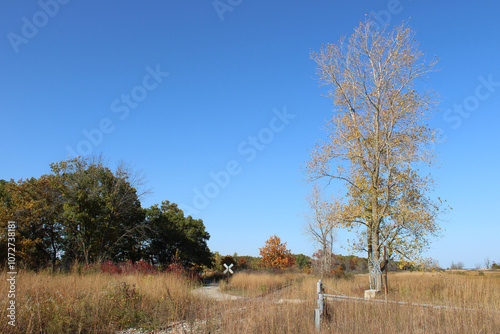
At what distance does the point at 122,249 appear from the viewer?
110 feet

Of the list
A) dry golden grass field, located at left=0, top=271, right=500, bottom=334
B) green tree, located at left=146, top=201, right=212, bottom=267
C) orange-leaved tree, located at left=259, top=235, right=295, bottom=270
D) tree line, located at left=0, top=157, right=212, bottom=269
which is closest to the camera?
dry golden grass field, located at left=0, top=271, right=500, bottom=334

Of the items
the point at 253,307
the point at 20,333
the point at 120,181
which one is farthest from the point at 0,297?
the point at 120,181

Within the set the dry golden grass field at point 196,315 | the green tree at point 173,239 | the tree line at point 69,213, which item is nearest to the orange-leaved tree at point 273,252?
the green tree at point 173,239

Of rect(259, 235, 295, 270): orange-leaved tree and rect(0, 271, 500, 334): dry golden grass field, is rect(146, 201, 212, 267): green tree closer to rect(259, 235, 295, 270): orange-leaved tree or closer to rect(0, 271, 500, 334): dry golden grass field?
rect(259, 235, 295, 270): orange-leaved tree

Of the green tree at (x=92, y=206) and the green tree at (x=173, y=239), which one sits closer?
the green tree at (x=92, y=206)

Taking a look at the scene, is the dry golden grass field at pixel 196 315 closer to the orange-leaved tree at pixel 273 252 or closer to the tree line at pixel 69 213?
the tree line at pixel 69 213

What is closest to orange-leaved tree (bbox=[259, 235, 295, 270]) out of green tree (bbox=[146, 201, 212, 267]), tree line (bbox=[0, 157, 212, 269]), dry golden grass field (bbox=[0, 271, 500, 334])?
green tree (bbox=[146, 201, 212, 267])

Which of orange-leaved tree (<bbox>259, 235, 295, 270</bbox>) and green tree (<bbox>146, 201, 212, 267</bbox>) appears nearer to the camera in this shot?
green tree (<bbox>146, 201, 212, 267</bbox>)

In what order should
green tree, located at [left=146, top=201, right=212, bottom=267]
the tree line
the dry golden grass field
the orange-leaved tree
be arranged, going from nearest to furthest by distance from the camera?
the dry golden grass field
the tree line
green tree, located at [left=146, top=201, right=212, bottom=267]
the orange-leaved tree

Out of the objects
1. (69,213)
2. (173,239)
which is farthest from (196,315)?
(173,239)

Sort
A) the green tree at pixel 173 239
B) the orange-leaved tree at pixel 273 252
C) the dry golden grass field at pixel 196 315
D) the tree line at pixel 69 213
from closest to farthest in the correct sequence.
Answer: the dry golden grass field at pixel 196 315 < the tree line at pixel 69 213 < the green tree at pixel 173 239 < the orange-leaved tree at pixel 273 252

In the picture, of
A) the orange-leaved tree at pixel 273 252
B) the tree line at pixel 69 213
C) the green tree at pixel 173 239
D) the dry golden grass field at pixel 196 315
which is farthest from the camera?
the orange-leaved tree at pixel 273 252

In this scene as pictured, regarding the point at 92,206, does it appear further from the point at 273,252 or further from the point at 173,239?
the point at 273,252

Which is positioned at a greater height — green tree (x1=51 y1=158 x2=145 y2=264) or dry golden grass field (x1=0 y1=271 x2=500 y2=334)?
green tree (x1=51 y1=158 x2=145 y2=264)
